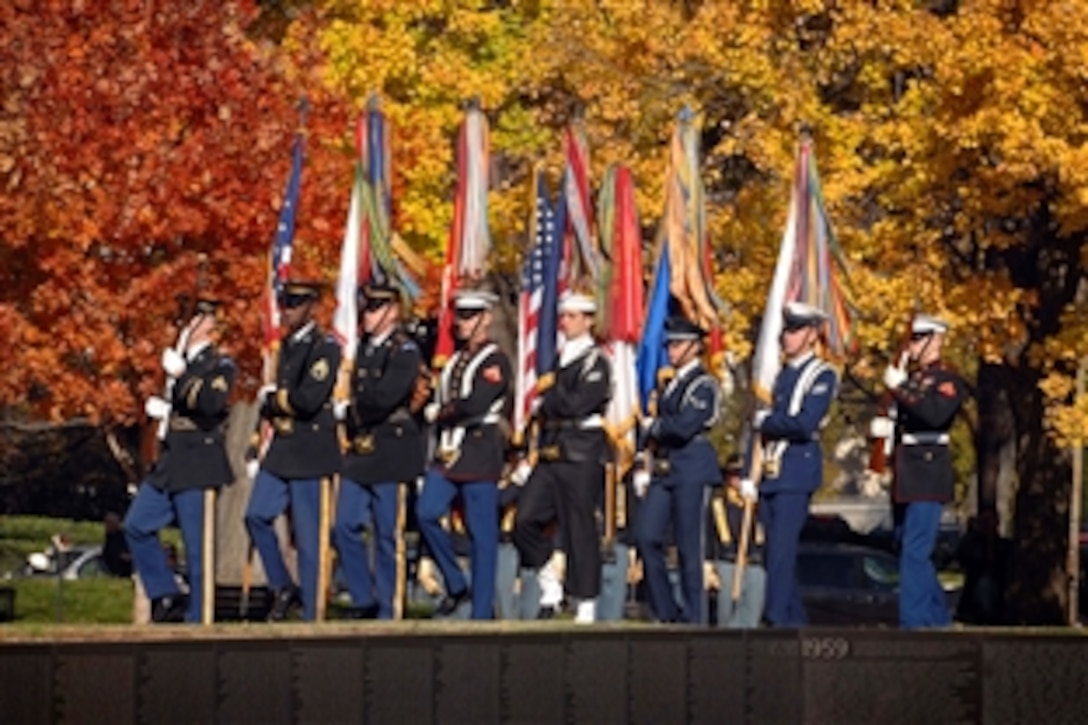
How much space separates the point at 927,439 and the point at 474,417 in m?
2.95

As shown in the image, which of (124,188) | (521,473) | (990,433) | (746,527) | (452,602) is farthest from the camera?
(990,433)

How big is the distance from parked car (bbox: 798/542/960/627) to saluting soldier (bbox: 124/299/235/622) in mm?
14542

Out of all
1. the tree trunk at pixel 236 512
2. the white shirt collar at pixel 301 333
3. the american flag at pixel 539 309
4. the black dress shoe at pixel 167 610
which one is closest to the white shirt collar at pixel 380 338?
the white shirt collar at pixel 301 333

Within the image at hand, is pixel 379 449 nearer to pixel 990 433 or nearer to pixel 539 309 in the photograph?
pixel 539 309

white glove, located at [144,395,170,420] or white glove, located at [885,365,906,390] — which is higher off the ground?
white glove, located at [885,365,906,390]

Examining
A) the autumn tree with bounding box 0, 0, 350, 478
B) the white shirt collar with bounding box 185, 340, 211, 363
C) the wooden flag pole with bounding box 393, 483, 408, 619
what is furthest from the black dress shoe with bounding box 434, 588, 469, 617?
the autumn tree with bounding box 0, 0, 350, 478

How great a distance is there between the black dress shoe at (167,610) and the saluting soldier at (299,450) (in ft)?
1.99

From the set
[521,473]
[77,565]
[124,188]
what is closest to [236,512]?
[77,565]

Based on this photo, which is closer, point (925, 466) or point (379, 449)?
point (925, 466)

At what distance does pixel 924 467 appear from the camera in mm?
23328

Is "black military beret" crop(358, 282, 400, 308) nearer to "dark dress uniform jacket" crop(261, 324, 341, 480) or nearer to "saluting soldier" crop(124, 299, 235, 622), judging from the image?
"dark dress uniform jacket" crop(261, 324, 341, 480)

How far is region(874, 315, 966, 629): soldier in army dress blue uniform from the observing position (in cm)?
2316

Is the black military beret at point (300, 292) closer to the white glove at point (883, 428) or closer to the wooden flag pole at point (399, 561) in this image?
the wooden flag pole at point (399, 561)

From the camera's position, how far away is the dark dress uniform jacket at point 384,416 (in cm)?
2347
